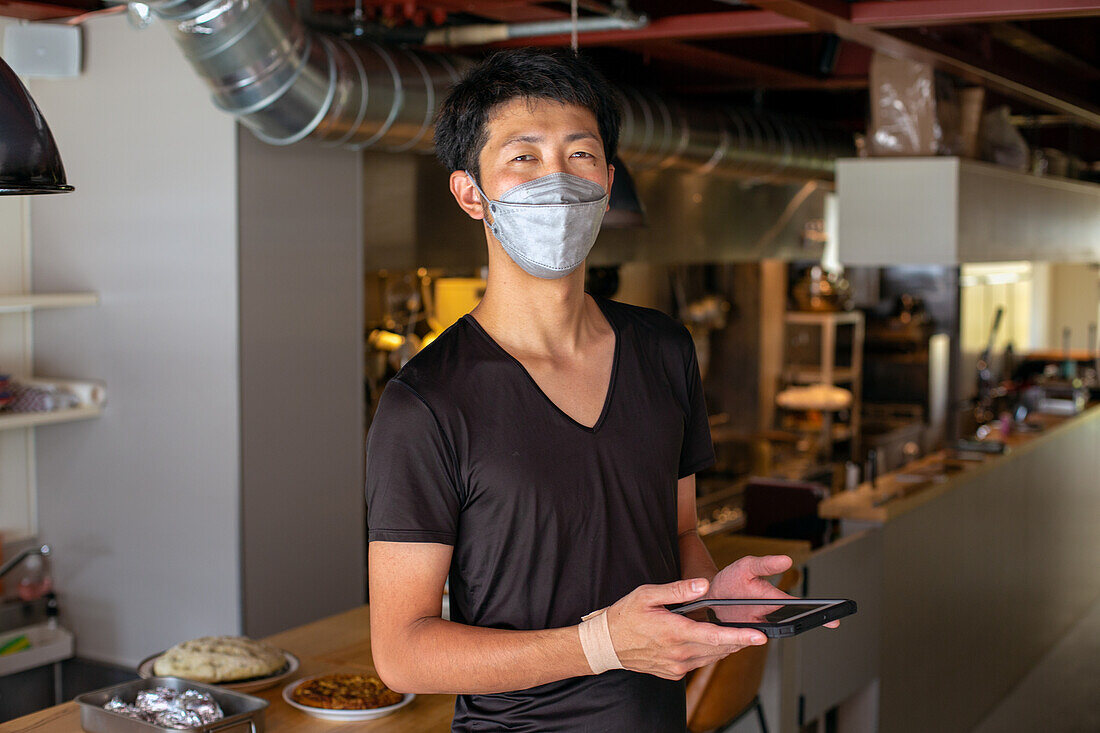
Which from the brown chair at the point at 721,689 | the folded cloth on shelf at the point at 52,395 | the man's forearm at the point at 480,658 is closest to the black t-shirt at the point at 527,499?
the man's forearm at the point at 480,658

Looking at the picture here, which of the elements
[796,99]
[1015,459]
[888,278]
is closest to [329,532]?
[1015,459]

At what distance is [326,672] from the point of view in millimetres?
2646

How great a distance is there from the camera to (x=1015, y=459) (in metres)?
5.37

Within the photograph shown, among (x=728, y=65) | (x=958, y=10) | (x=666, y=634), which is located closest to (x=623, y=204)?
(x=958, y=10)

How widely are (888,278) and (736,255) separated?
7.31 feet

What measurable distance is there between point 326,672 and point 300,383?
4.16ft

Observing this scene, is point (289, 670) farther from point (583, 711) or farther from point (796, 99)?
point (796, 99)

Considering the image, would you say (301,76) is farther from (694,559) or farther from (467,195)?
(694,559)

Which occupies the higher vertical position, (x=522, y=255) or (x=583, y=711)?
(x=522, y=255)

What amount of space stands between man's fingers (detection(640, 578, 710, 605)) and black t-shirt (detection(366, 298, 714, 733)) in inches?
9.0

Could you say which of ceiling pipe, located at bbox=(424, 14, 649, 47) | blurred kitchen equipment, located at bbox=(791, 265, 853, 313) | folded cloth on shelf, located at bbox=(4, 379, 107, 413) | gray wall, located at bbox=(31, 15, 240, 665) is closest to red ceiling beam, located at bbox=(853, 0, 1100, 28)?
ceiling pipe, located at bbox=(424, 14, 649, 47)

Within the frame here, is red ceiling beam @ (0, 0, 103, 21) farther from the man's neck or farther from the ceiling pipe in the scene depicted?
the man's neck

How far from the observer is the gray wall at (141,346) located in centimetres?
352

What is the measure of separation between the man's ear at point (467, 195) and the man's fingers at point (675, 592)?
Result: 58 centimetres
